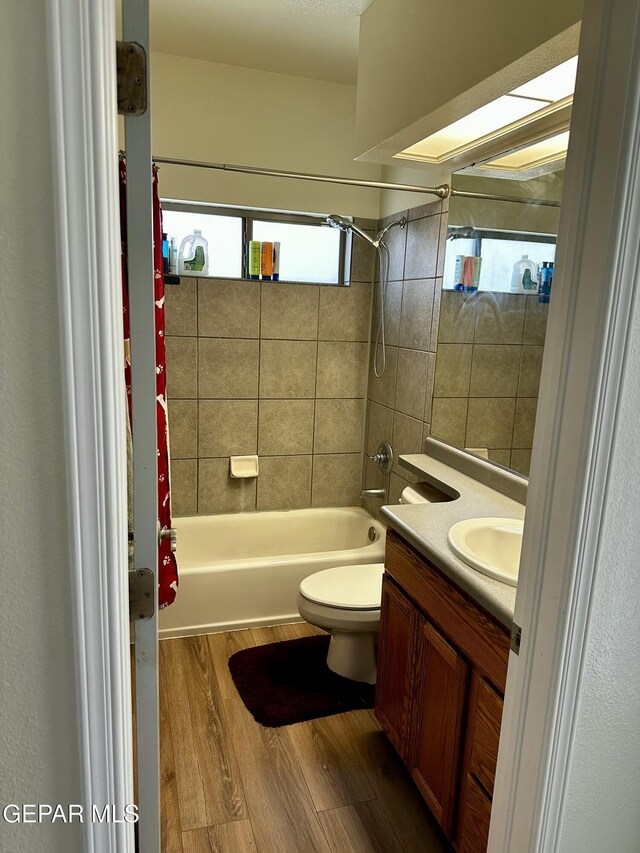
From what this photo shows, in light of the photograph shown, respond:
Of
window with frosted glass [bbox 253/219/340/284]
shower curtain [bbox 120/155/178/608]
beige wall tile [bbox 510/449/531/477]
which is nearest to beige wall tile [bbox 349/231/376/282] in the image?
window with frosted glass [bbox 253/219/340/284]

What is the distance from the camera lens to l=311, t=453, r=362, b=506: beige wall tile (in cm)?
346

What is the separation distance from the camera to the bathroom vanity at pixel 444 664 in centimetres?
141

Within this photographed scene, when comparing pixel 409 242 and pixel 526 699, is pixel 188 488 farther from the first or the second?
pixel 526 699

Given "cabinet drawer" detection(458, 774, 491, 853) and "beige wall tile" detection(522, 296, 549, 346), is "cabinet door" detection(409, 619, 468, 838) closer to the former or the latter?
"cabinet drawer" detection(458, 774, 491, 853)

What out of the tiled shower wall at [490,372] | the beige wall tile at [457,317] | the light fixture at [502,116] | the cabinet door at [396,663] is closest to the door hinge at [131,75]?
the light fixture at [502,116]

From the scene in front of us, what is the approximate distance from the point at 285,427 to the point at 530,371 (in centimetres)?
157

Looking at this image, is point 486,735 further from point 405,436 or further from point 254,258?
point 254,258

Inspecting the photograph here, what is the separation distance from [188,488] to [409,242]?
1.73 meters

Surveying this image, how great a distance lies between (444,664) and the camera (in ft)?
5.27

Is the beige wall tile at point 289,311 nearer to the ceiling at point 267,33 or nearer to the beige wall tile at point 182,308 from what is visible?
the beige wall tile at point 182,308

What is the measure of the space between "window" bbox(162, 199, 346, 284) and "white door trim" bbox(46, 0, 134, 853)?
97.2 inches

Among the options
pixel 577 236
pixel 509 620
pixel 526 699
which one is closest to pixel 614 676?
pixel 526 699

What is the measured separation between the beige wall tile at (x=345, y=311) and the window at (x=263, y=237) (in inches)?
4.4

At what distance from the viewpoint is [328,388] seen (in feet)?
11.1
